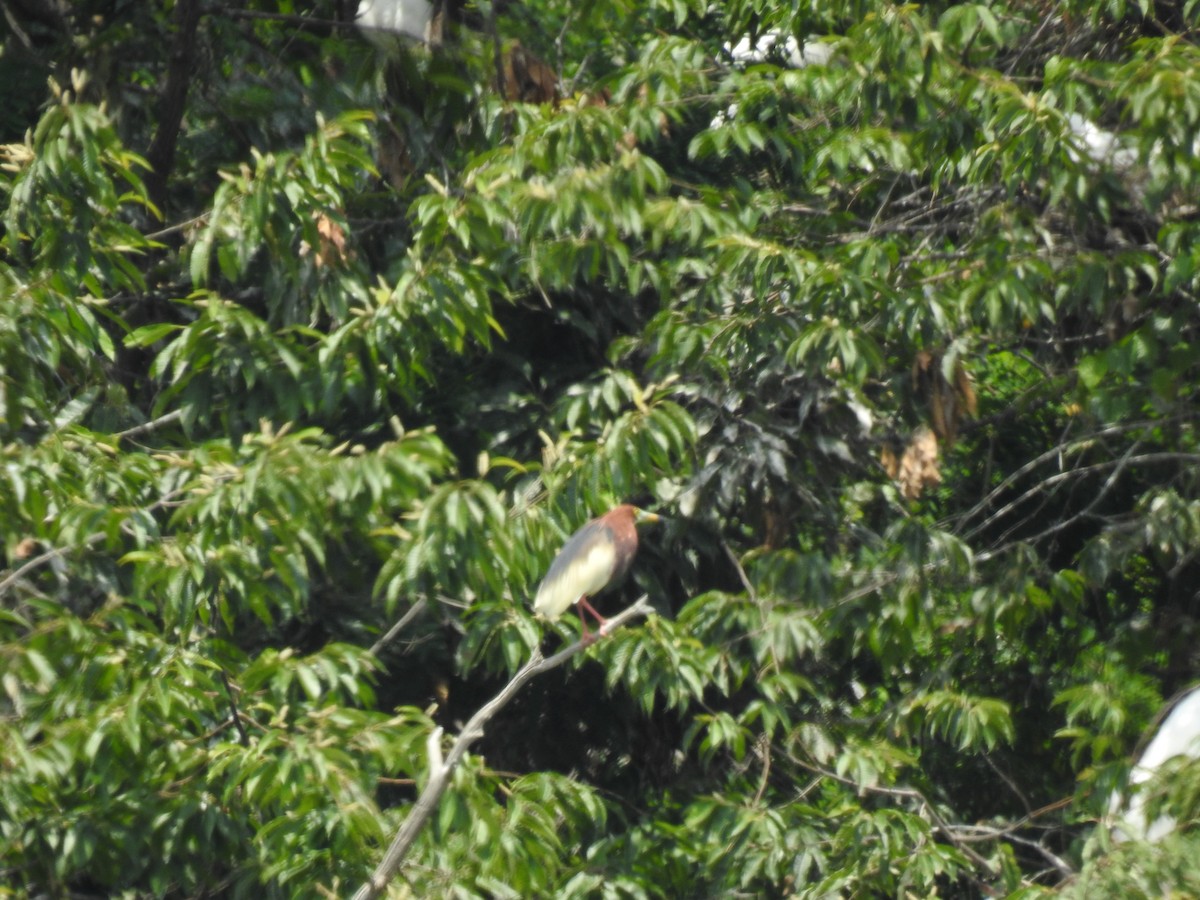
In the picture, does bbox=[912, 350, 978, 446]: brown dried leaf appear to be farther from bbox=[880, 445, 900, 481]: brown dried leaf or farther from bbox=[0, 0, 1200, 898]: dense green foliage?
bbox=[880, 445, 900, 481]: brown dried leaf

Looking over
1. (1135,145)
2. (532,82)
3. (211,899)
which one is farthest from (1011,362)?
(211,899)

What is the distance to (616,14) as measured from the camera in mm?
4816

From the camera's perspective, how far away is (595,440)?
425cm

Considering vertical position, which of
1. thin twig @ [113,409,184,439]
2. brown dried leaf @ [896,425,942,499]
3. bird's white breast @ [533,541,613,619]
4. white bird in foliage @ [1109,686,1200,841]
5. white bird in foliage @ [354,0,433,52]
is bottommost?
white bird in foliage @ [1109,686,1200,841]

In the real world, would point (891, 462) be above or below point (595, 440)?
below

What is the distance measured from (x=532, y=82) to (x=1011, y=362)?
2.43 m

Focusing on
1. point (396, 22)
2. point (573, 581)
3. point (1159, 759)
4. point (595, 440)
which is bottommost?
point (1159, 759)

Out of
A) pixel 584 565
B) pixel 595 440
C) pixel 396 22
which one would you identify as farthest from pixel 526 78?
pixel 584 565

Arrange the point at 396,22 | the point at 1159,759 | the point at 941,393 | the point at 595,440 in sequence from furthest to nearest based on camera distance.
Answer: the point at 396,22 < the point at 941,393 < the point at 595,440 < the point at 1159,759

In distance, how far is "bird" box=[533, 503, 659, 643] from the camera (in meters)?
3.82

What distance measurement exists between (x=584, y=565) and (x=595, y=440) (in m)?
0.50

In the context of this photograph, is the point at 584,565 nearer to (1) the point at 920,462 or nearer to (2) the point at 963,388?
(1) the point at 920,462

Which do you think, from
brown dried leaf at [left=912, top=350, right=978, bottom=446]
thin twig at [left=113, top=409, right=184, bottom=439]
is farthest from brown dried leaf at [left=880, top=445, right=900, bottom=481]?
thin twig at [left=113, top=409, right=184, bottom=439]

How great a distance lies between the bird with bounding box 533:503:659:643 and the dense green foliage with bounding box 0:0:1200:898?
9cm
